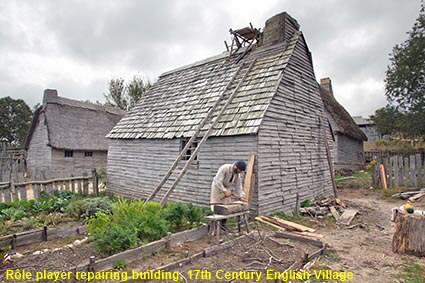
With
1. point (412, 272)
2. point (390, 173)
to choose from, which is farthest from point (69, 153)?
point (412, 272)

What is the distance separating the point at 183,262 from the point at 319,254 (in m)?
2.98

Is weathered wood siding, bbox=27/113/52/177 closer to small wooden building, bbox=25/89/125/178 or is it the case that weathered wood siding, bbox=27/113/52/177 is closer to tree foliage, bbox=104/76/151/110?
small wooden building, bbox=25/89/125/178

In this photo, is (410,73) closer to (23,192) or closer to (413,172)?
(413,172)

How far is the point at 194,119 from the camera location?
35.8 ft

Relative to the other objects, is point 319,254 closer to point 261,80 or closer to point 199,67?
point 261,80

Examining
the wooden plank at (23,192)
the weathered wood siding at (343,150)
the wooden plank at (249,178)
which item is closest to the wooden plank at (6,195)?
the wooden plank at (23,192)

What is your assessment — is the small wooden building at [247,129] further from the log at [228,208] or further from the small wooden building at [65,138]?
the small wooden building at [65,138]

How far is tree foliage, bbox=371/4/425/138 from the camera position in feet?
71.9

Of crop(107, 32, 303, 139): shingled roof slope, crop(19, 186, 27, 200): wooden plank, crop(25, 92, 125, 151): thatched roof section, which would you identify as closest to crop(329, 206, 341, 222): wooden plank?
crop(107, 32, 303, 139): shingled roof slope

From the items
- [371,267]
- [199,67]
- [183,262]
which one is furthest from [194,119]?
[371,267]

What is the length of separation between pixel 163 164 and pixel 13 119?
136ft

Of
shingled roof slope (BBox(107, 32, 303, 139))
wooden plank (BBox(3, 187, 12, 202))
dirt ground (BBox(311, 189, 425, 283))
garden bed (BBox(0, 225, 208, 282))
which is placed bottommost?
dirt ground (BBox(311, 189, 425, 283))

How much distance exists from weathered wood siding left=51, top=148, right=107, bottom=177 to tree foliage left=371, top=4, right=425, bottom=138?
87.1 feet

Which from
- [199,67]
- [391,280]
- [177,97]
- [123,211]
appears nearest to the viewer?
[391,280]
